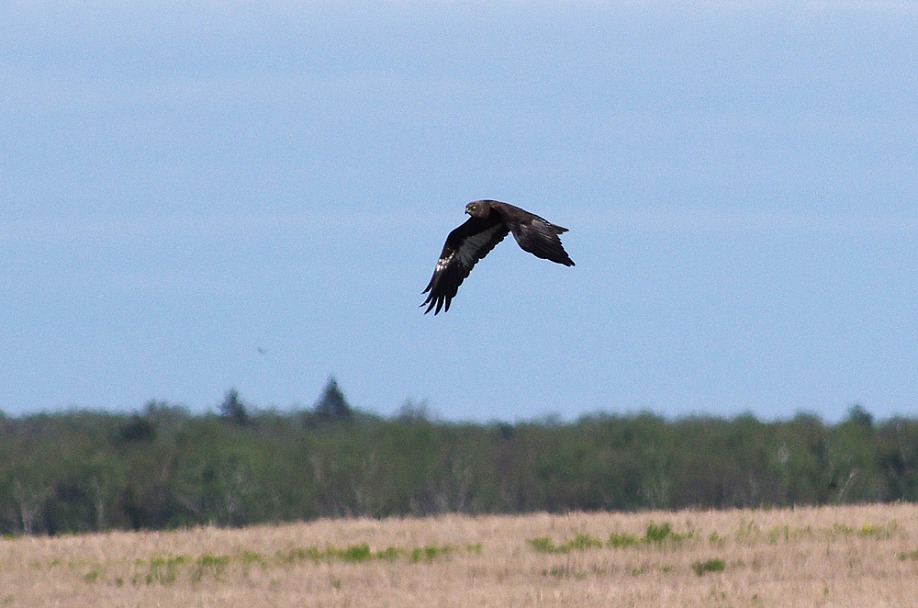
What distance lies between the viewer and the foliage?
57.3 meters

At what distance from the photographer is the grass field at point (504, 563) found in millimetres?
14578

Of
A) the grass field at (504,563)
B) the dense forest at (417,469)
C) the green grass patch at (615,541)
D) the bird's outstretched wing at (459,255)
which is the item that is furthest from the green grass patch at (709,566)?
the dense forest at (417,469)

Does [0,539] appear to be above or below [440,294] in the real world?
below

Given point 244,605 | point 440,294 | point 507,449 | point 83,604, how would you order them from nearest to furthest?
1. point 440,294
2. point 244,605
3. point 83,604
4. point 507,449

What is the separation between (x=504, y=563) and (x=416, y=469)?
4170 centimetres

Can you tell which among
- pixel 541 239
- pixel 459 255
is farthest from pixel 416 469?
pixel 541 239

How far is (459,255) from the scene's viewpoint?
12781mm

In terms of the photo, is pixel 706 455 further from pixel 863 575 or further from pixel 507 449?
pixel 863 575

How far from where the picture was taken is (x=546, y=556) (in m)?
17.9

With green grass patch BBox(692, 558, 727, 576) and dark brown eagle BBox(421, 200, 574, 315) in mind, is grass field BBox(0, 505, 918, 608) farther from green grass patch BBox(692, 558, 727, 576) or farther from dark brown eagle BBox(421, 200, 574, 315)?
dark brown eagle BBox(421, 200, 574, 315)

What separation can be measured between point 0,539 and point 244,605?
31.5 ft

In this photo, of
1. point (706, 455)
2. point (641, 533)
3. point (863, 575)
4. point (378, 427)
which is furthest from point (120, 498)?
point (863, 575)

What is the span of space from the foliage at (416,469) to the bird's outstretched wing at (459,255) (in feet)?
146

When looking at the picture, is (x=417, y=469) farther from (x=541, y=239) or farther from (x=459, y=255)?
(x=541, y=239)
